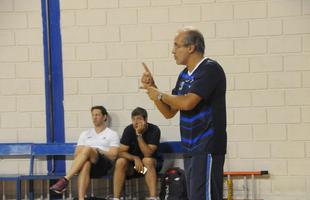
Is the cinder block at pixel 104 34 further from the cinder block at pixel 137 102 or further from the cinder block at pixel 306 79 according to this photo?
the cinder block at pixel 306 79

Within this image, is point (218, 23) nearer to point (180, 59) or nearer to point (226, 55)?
point (226, 55)

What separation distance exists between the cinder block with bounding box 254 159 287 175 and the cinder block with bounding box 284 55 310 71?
103 centimetres

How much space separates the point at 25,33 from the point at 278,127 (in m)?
3.09

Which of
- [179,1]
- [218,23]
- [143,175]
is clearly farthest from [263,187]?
[179,1]

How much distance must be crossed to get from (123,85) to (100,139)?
0.69 meters

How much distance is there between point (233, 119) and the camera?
6188 mm

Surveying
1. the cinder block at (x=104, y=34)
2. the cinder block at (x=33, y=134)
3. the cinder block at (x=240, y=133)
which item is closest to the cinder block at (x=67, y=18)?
the cinder block at (x=104, y=34)

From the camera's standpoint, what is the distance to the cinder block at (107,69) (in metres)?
6.34

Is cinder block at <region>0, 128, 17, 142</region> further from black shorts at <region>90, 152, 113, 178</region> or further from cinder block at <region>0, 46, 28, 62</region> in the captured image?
black shorts at <region>90, 152, 113, 178</region>

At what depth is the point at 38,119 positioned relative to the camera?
A: 646 cm

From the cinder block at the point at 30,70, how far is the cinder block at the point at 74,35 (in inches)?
16.8

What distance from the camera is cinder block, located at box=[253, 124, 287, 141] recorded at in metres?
6.14

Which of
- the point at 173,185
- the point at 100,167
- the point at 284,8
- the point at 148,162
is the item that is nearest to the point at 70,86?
the point at 100,167

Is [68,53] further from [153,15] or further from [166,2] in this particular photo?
[166,2]
